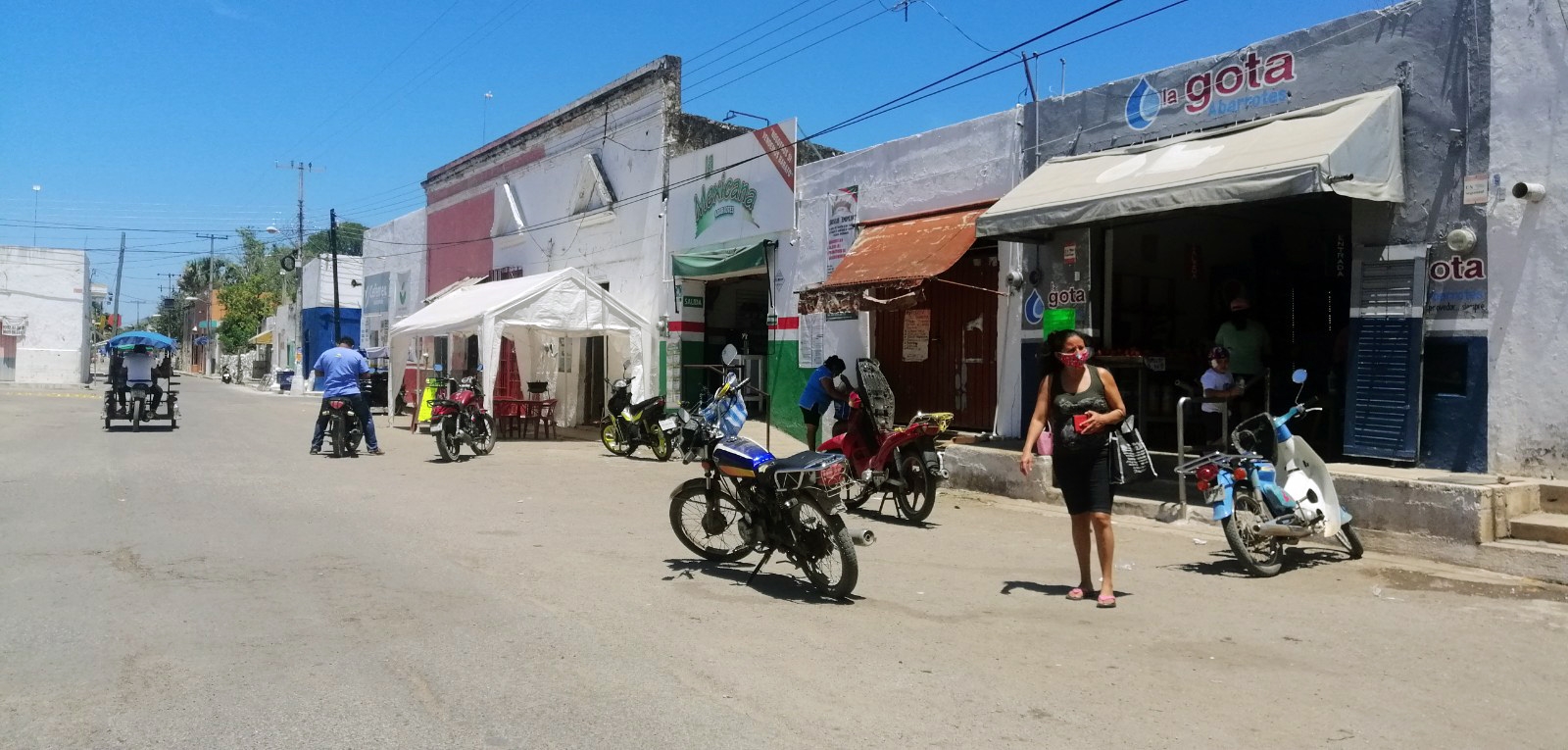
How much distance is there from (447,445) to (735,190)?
685 cm

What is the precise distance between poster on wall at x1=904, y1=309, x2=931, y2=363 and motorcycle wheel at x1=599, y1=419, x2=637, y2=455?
15.1 ft

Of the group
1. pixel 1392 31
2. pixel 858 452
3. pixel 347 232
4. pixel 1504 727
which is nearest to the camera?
pixel 1504 727

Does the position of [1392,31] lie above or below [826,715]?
above

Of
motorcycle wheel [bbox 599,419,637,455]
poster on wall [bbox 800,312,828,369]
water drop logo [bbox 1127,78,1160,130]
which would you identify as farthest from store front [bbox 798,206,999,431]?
motorcycle wheel [bbox 599,419,637,455]

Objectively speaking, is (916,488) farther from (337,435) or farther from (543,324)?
(543,324)

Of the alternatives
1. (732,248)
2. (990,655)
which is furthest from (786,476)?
(732,248)

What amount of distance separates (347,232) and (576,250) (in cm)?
7526

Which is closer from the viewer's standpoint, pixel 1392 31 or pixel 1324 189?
pixel 1324 189

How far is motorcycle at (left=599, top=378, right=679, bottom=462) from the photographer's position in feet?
52.9

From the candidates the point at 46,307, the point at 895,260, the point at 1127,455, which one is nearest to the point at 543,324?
the point at 895,260

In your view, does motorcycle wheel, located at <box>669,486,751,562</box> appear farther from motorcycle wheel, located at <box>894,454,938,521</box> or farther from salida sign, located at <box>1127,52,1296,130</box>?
salida sign, located at <box>1127,52,1296,130</box>

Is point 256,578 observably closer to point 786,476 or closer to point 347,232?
point 786,476

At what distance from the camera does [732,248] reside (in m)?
18.8

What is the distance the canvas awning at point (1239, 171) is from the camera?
28.8 feet
